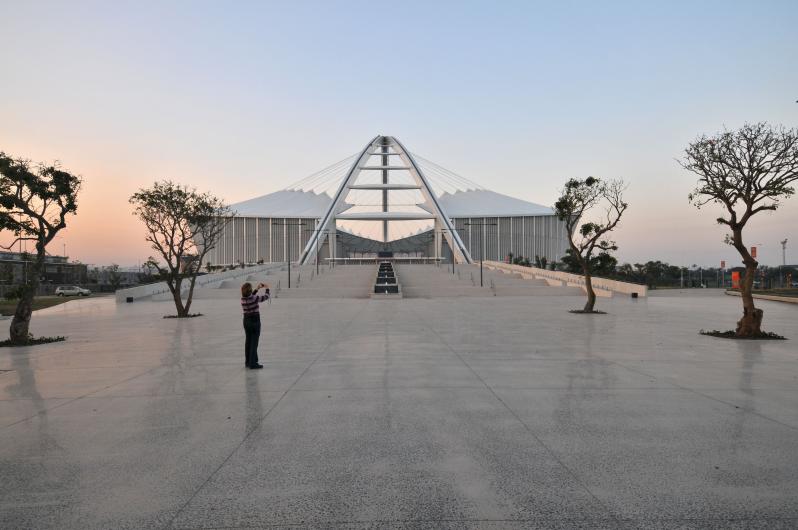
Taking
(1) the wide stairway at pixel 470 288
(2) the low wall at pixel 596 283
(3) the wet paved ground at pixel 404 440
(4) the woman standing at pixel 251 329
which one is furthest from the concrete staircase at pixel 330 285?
(4) the woman standing at pixel 251 329

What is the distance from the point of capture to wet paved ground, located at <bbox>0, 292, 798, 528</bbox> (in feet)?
11.3

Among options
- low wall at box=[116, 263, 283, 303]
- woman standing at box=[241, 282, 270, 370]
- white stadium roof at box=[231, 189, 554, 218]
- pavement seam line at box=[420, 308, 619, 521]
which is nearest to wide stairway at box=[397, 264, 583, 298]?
low wall at box=[116, 263, 283, 303]

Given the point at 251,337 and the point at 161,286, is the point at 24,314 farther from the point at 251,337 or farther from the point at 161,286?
the point at 161,286

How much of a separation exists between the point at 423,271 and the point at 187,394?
146 feet

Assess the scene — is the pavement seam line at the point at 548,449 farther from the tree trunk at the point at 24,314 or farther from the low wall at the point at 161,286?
the low wall at the point at 161,286

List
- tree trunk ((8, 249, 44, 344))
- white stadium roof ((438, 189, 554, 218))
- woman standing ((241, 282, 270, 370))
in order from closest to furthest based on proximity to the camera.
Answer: woman standing ((241, 282, 270, 370)) → tree trunk ((8, 249, 44, 344)) → white stadium roof ((438, 189, 554, 218))

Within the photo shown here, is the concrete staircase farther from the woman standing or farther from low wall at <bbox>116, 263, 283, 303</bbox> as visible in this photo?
the woman standing

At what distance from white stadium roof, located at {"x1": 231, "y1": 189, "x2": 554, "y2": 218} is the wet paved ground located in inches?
3446

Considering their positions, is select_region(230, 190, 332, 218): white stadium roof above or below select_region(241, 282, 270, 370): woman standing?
above

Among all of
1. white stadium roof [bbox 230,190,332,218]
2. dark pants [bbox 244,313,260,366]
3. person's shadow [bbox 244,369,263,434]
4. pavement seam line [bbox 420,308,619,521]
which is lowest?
person's shadow [bbox 244,369,263,434]

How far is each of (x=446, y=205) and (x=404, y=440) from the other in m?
99.5

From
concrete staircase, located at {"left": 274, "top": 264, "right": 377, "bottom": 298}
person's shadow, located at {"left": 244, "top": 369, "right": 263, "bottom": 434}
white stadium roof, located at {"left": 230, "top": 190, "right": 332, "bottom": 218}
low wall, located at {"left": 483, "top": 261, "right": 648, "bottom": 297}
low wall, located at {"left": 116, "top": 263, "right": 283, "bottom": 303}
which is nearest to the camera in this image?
person's shadow, located at {"left": 244, "top": 369, "right": 263, "bottom": 434}

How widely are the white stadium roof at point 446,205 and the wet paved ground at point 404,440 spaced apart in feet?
287

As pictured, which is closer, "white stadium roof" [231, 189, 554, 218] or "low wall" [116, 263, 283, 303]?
"low wall" [116, 263, 283, 303]
